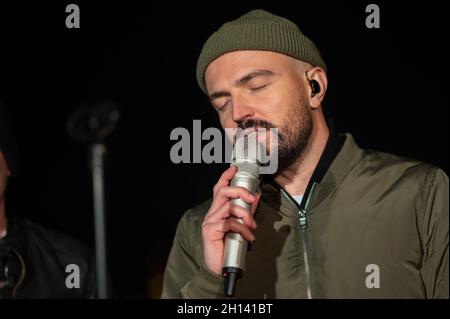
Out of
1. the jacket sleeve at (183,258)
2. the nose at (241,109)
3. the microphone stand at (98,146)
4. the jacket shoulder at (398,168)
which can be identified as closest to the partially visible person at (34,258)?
the microphone stand at (98,146)

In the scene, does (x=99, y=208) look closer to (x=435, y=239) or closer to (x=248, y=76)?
(x=248, y=76)

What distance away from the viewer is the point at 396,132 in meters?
2.26

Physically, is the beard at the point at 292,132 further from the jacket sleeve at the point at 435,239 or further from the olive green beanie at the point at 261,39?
the jacket sleeve at the point at 435,239

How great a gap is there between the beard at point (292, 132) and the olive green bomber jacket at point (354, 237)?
0.34 feet

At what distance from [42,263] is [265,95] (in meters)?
1.27

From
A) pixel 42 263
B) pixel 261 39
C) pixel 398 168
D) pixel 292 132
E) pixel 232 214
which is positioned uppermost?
pixel 261 39

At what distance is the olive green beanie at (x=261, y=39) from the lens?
6.42 feet

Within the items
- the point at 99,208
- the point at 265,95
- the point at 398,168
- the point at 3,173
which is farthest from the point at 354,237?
the point at 3,173

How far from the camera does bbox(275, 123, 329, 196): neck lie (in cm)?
203

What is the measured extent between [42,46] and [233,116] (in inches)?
42.7

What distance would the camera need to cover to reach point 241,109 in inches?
73.5

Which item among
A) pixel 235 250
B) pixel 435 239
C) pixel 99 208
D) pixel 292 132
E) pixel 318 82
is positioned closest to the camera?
pixel 235 250

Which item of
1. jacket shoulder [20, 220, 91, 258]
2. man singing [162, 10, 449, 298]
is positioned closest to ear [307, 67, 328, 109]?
man singing [162, 10, 449, 298]

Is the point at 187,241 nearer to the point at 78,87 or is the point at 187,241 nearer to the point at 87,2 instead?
the point at 78,87
